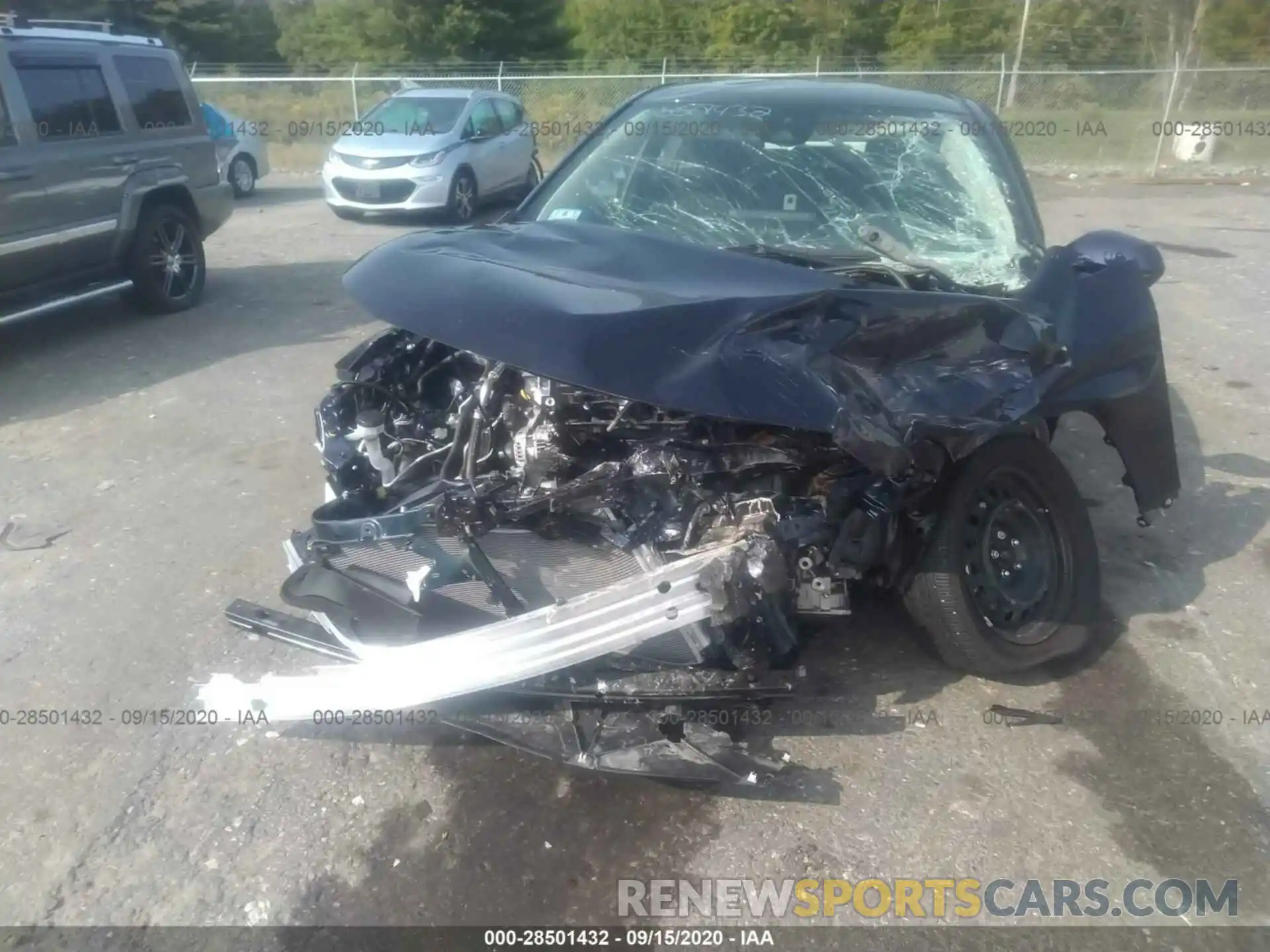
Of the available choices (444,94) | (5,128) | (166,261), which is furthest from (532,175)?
(5,128)

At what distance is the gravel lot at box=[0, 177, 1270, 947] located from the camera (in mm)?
2734

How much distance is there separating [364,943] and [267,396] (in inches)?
176

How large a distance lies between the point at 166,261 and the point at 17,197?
157cm

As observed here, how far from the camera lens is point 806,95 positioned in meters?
4.39

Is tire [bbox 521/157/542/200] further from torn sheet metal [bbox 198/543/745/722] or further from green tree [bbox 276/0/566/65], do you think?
green tree [bbox 276/0/566/65]

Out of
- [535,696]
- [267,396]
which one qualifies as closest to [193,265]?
[267,396]

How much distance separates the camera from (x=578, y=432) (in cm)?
292

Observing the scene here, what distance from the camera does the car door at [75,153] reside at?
695 cm

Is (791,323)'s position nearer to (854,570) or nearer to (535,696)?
(854,570)

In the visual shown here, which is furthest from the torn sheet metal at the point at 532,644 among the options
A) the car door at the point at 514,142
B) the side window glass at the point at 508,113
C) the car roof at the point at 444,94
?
the side window glass at the point at 508,113

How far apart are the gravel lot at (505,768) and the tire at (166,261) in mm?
3062

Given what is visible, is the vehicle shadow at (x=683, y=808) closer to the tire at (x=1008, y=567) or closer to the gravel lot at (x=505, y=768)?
the gravel lot at (x=505, y=768)

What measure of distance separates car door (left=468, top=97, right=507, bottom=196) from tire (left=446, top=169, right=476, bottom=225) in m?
0.15

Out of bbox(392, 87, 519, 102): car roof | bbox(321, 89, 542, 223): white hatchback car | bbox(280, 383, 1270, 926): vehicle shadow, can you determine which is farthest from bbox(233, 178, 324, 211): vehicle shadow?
bbox(280, 383, 1270, 926): vehicle shadow
